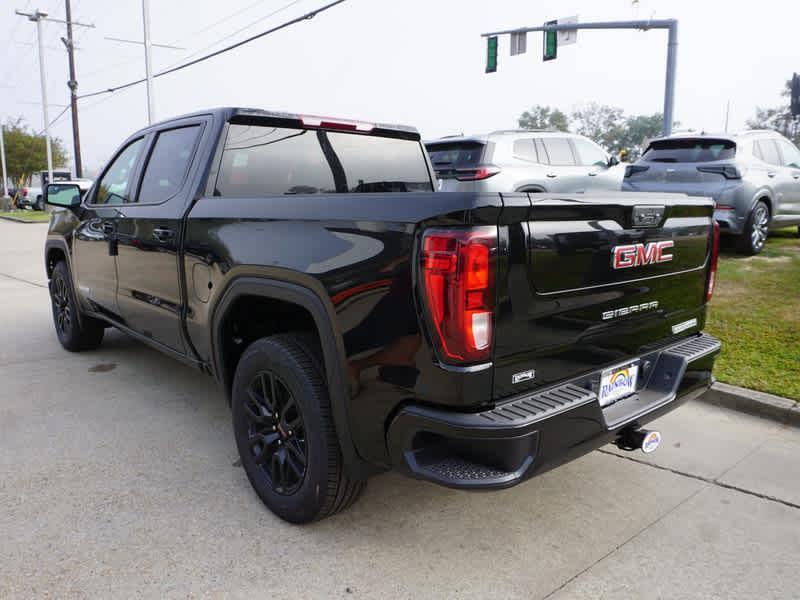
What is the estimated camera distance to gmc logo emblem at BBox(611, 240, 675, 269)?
2518mm

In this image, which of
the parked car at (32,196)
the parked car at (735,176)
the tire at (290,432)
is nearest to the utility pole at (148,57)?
the parked car at (32,196)

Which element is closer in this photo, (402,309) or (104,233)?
(402,309)

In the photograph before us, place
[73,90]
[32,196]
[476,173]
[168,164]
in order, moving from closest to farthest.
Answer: [168,164] → [476,173] → [73,90] → [32,196]

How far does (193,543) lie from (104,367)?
2950 millimetres

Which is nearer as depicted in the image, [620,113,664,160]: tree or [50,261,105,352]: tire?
[50,261,105,352]: tire

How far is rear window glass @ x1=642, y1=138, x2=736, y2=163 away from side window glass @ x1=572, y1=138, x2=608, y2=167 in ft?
4.97

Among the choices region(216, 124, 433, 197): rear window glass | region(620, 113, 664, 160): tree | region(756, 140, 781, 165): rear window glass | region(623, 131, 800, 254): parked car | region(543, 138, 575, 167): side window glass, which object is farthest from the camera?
region(620, 113, 664, 160): tree

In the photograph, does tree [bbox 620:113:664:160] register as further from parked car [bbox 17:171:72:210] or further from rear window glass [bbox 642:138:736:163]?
rear window glass [bbox 642:138:736:163]

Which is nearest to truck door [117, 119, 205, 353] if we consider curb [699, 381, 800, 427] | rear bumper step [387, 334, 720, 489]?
rear bumper step [387, 334, 720, 489]

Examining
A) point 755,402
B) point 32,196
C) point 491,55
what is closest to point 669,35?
point 491,55

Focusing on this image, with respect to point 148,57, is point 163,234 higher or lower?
lower

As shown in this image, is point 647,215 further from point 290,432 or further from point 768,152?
point 768,152

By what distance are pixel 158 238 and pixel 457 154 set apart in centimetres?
675

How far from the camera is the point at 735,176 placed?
27.7 feet
